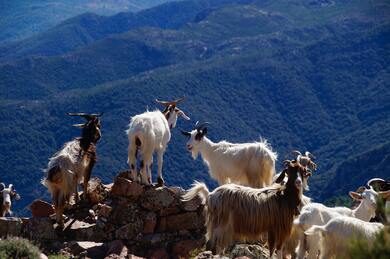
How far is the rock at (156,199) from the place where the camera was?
19.8 meters

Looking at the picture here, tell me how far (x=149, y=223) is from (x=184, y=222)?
80 centimetres

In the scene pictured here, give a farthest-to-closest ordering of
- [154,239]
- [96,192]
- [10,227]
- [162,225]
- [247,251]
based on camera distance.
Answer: [96,192] < [162,225] < [154,239] < [10,227] < [247,251]

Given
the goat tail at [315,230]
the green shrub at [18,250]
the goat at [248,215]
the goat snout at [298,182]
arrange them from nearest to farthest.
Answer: the green shrub at [18,250], the goat tail at [315,230], the goat at [248,215], the goat snout at [298,182]

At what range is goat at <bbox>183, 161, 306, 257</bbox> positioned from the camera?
16.4 metres

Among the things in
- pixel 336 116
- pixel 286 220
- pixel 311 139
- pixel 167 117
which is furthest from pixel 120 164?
pixel 286 220

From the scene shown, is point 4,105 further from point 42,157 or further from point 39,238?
point 39,238

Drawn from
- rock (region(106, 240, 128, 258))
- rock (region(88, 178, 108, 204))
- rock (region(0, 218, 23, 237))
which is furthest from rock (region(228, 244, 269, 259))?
rock (region(0, 218, 23, 237))

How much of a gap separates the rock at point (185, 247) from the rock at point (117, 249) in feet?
4.04

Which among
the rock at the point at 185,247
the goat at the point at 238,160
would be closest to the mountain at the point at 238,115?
the goat at the point at 238,160

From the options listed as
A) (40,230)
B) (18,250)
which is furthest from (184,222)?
(18,250)

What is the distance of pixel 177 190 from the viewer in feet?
66.5

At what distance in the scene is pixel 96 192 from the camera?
67.5 ft

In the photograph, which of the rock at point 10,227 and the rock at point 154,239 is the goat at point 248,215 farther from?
the rock at point 10,227

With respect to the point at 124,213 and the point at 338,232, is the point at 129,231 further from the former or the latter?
the point at 338,232
